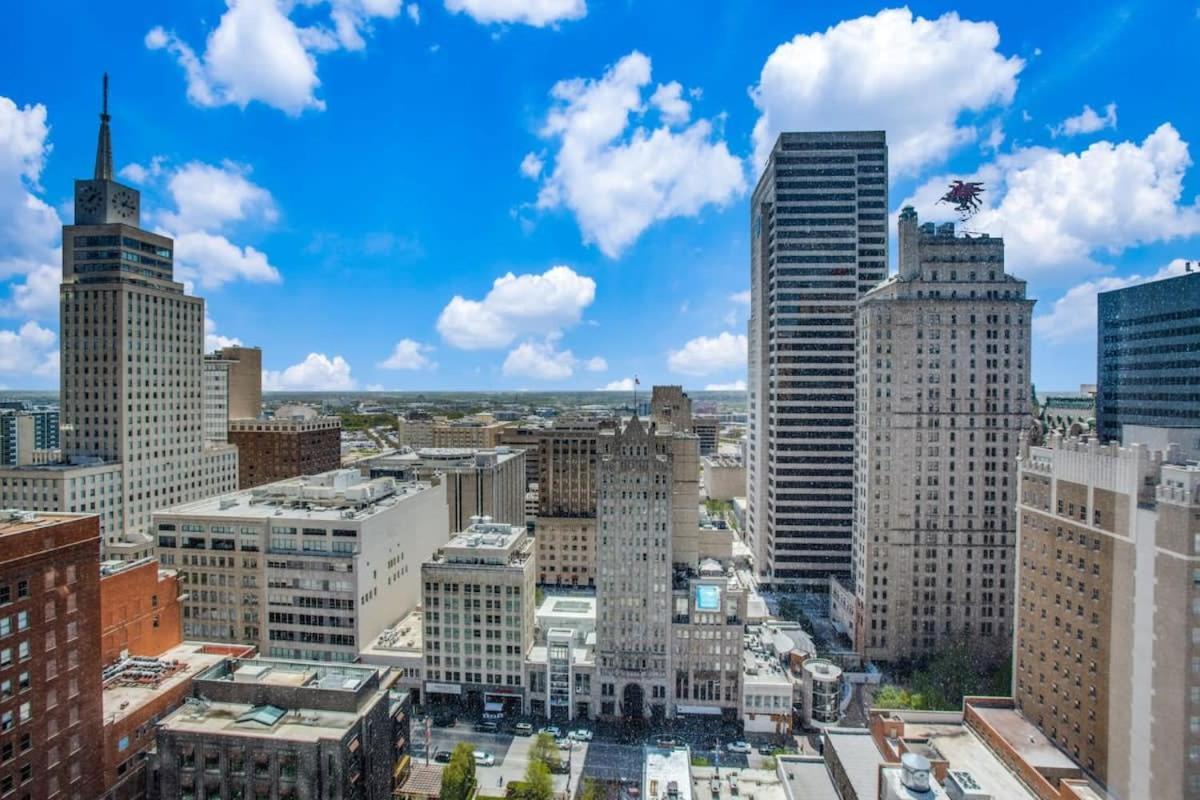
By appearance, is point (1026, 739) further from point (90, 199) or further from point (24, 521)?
point (90, 199)

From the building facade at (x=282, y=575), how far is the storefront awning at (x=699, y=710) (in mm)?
42783

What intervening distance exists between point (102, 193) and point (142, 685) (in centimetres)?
9219

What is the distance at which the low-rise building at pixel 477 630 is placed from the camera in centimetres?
8725

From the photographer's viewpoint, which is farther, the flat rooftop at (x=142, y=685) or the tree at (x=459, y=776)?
the tree at (x=459, y=776)

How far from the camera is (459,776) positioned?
2405 inches

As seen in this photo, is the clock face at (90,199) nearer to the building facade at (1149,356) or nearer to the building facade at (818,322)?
the building facade at (818,322)

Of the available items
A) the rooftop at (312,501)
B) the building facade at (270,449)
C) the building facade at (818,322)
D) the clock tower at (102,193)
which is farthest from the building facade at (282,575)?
the building facade at (270,449)

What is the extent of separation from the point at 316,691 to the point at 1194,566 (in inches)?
2488

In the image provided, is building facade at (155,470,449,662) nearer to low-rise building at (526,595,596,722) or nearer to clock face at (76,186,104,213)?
low-rise building at (526,595,596,722)

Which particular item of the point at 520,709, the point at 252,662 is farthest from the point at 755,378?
the point at 252,662

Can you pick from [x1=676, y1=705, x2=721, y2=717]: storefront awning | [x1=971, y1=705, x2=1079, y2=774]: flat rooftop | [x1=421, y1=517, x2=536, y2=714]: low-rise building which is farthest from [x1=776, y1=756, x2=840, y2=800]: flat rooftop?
[x1=421, y1=517, x2=536, y2=714]: low-rise building

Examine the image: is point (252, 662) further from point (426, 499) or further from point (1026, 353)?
point (1026, 353)

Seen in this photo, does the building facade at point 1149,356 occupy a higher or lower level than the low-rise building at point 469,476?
higher

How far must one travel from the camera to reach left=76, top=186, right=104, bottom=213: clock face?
11219 cm
